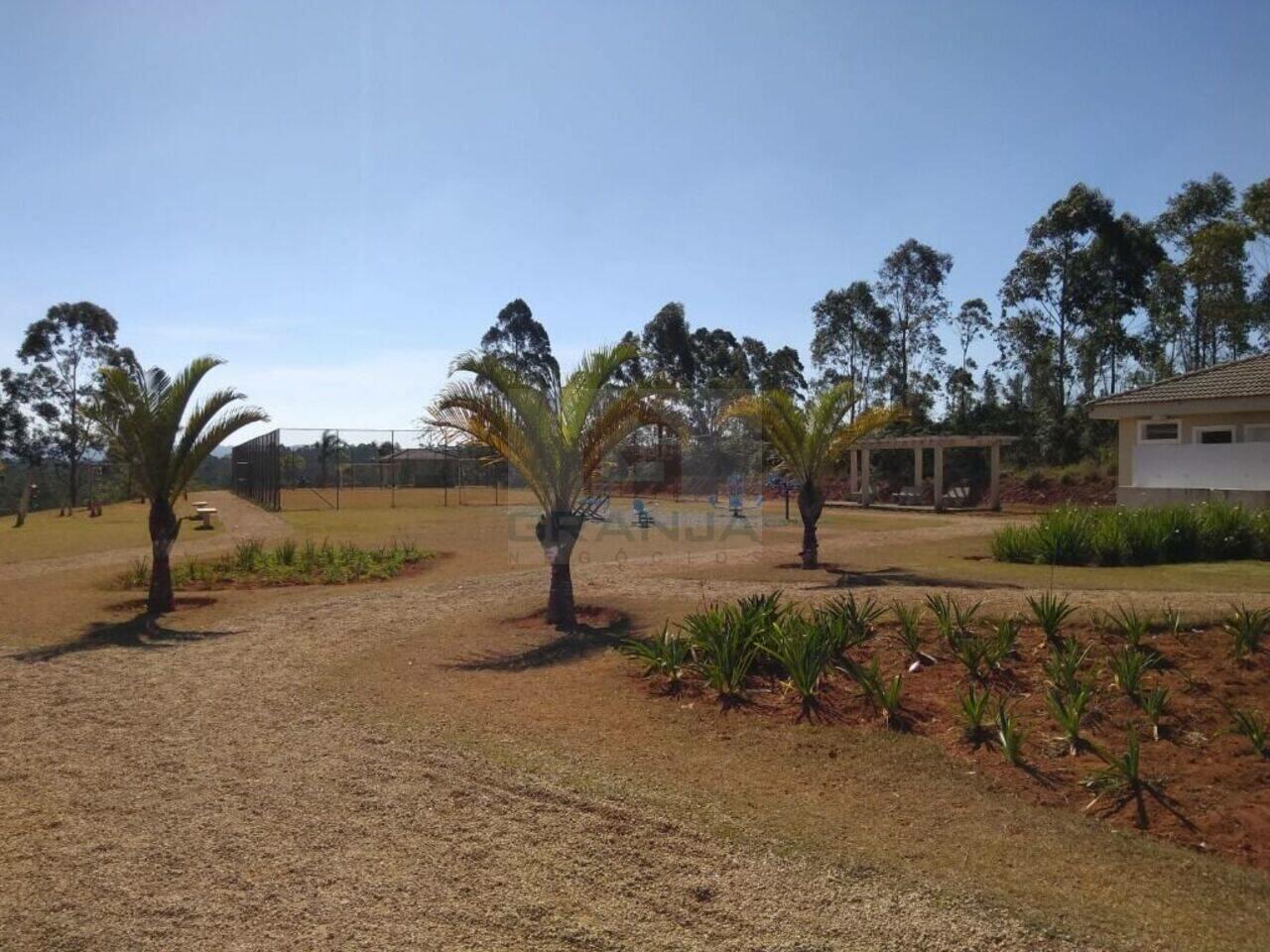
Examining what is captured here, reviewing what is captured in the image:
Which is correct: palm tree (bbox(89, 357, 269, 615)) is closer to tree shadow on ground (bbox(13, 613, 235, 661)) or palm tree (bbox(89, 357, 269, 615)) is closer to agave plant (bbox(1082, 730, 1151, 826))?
tree shadow on ground (bbox(13, 613, 235, 661))

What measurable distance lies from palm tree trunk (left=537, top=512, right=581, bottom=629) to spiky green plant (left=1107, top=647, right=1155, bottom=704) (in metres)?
4.94

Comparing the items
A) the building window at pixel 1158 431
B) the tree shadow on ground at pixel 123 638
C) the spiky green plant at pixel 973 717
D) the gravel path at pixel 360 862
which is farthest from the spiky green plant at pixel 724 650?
the building window at pixel 1158 431

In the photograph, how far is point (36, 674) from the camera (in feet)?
24.9

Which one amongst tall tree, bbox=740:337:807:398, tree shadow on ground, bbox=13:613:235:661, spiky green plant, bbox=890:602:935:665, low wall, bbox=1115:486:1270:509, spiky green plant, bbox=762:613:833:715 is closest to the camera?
spiky green plant, bbox=762:613:833:715

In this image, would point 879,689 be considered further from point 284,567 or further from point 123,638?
point 284,567

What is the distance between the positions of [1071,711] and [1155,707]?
477 mm

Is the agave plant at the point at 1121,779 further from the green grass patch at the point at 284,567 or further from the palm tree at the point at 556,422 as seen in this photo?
the green grass patch at the point at 284,567

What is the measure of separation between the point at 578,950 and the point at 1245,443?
19.1m

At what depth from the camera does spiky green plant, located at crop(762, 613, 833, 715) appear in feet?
19.5

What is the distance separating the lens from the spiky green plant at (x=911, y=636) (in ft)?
21.8

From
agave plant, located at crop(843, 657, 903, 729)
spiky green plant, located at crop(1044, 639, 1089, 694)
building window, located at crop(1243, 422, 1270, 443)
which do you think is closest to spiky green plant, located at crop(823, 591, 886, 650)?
agave plant, located at crop(843, 657, 903, 729)

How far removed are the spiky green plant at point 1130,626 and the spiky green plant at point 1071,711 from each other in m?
1.05

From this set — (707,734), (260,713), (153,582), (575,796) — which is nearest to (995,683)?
(707,734)

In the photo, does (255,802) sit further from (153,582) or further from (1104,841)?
(153,582)
